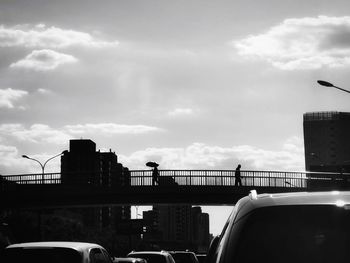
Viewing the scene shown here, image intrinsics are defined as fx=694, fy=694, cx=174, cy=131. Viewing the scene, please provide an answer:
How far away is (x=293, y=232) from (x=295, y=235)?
0.8 inches

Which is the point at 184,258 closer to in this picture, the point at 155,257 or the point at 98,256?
the point at 155,257

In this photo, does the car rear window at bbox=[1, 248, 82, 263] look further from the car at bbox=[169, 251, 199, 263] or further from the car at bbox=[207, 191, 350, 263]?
the car at bbox=[169, 251, 199, 263]

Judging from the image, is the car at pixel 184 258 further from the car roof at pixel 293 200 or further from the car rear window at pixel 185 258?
the car roof at pixel 293 200

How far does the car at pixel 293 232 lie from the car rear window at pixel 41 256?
242 inches

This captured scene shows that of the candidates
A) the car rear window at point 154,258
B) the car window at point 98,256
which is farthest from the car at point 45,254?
the car rear window at point 154,258

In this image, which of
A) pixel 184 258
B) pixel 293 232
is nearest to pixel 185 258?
pixel 184 258

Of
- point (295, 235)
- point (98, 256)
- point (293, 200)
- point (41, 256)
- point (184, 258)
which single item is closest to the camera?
point (295, 235)

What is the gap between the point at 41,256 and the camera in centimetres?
967

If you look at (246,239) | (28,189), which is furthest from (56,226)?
(246,239)

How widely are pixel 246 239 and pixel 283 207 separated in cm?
27

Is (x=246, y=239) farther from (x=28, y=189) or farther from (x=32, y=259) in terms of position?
(x=28, y=189)

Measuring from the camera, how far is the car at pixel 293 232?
365 centimetres

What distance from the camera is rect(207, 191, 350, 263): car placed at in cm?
365

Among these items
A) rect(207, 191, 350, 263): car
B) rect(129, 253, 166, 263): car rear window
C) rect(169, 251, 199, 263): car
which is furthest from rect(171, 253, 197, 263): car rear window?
rect(207, 191, 350, 263): car
